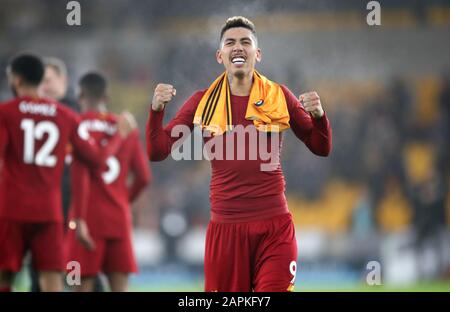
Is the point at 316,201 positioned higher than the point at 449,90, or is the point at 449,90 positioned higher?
the point at 449,90

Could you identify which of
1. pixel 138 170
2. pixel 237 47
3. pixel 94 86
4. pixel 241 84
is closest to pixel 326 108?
pixel 138 170

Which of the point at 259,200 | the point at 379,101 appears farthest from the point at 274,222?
the point at 379,101

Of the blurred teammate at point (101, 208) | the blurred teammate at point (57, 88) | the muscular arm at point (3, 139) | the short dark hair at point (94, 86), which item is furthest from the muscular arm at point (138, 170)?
the muscular arm at point (3, 139)

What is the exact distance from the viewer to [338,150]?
1458 centimetres

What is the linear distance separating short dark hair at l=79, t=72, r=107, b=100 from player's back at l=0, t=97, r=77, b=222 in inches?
44.2

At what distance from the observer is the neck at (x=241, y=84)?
518 cm

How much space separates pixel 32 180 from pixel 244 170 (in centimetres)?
198

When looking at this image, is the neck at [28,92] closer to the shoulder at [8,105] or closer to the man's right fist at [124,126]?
the shoulder at [8,105]

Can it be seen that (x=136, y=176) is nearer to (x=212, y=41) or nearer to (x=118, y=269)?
(x=118, y=269)

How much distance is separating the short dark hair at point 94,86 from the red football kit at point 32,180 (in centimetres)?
108

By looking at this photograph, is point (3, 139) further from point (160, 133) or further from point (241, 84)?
point (241, 84)

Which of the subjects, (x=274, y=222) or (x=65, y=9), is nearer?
(x=274, y=222)
